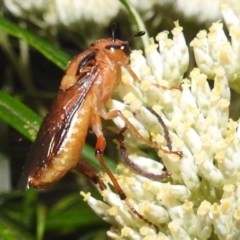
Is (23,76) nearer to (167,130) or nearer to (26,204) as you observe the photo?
(26,204)

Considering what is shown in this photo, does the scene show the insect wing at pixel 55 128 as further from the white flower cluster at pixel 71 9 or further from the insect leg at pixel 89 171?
the white flower cluster at pixel 71 9

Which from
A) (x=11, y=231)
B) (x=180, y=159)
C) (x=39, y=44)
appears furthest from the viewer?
(x=39, y=44)

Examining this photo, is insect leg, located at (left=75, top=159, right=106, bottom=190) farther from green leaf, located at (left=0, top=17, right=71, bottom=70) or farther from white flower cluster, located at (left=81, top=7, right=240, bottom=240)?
green leaf, located at (left=0, top=17, right=71, bottom=70)

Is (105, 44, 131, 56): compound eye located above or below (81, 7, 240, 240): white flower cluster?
above

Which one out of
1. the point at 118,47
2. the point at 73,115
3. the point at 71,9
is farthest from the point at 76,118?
the point at 71,9

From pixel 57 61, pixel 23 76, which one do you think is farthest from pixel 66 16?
pixel 23 76

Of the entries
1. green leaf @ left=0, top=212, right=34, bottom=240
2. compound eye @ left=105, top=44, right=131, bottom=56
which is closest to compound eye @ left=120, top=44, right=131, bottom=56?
compound eye @ left=105, top=44, right=131, bottom=56

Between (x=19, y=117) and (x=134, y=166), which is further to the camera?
(x=19, y=117)

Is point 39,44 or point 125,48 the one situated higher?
point 39,44

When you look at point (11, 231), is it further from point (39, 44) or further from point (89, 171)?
point (39, 44)
